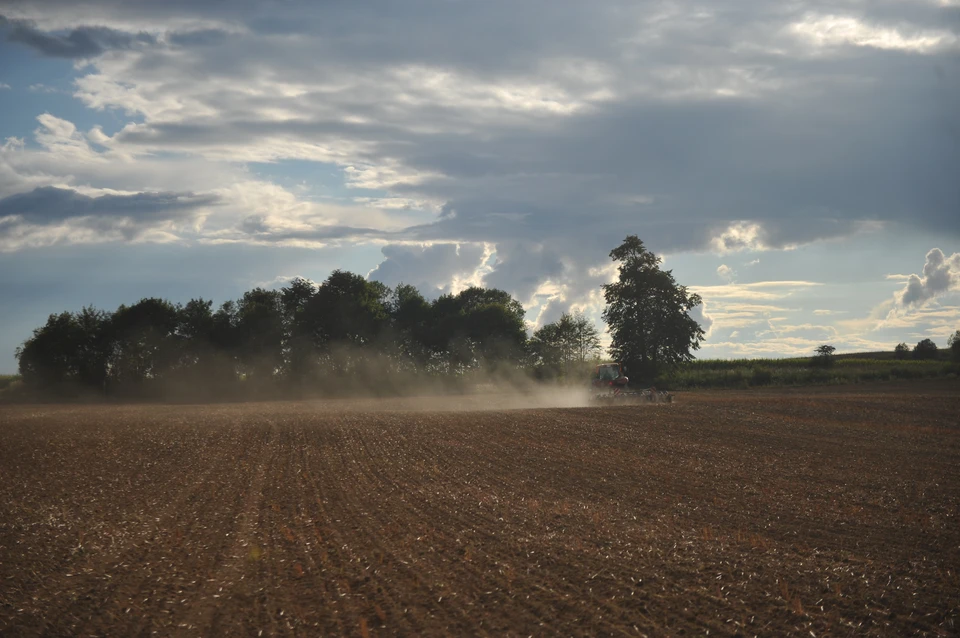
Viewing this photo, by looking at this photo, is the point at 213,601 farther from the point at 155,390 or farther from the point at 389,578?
the point at 155,390

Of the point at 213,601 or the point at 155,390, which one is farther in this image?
the point at 155,390

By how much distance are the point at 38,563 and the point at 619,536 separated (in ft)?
32.7

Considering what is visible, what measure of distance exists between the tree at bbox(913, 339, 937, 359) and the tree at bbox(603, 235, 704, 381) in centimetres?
4637

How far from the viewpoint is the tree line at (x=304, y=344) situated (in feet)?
270

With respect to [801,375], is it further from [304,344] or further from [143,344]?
[143,344]

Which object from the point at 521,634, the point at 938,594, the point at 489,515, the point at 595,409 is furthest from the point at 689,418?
the point at 521,634

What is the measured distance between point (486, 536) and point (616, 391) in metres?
35.7

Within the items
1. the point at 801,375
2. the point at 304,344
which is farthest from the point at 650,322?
the point at 304,344

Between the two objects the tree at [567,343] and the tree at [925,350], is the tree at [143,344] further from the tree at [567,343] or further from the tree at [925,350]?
the tree at [925,350]

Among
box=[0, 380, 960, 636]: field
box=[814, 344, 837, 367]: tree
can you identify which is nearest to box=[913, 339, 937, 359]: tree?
box=[814, 344, 837, 367]: tree

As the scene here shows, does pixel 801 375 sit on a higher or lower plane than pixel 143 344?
lower

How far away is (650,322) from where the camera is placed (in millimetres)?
70625

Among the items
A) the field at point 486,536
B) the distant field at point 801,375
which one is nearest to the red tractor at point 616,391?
the field at point 486,536

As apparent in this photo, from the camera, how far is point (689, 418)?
122 ft
